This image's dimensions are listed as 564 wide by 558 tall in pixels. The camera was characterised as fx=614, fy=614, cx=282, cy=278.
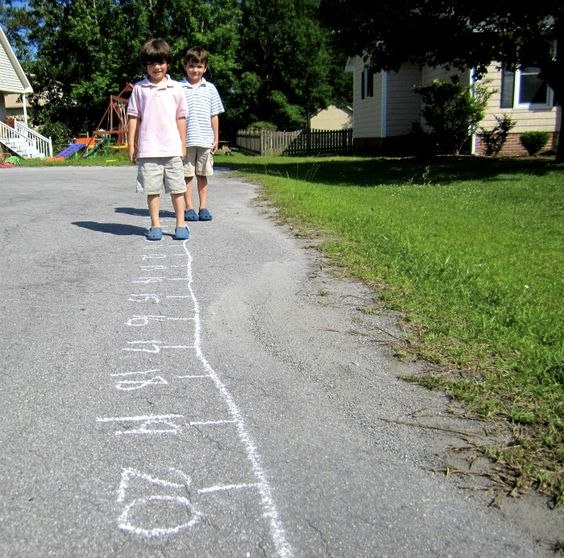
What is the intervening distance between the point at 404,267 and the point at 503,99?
15.5m

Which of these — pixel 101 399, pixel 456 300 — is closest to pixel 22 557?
pixel 101 399

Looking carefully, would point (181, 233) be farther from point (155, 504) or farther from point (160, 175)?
point (155, 504)

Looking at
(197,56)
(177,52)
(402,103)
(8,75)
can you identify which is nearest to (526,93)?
(402,103)

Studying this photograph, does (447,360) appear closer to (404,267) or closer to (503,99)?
(404,267)

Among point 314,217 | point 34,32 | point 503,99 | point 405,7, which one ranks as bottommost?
point 314,217

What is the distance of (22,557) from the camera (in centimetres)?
184

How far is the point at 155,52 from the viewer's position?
5375 millimetres

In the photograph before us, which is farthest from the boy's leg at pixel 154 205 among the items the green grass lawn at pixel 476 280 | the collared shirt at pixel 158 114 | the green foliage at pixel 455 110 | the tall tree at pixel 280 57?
the tall tree at pixel 280 57

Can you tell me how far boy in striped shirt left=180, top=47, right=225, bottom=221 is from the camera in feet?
20.8

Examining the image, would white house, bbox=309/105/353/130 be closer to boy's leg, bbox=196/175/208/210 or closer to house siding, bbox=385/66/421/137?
house siding, bbox=385/66/421/137

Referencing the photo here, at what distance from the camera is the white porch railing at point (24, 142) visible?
24.0 metres

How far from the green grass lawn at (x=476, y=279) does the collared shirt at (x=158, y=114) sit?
1.77 m

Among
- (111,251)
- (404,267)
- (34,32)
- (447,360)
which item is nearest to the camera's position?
(447,360)

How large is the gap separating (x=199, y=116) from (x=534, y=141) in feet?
46.4
